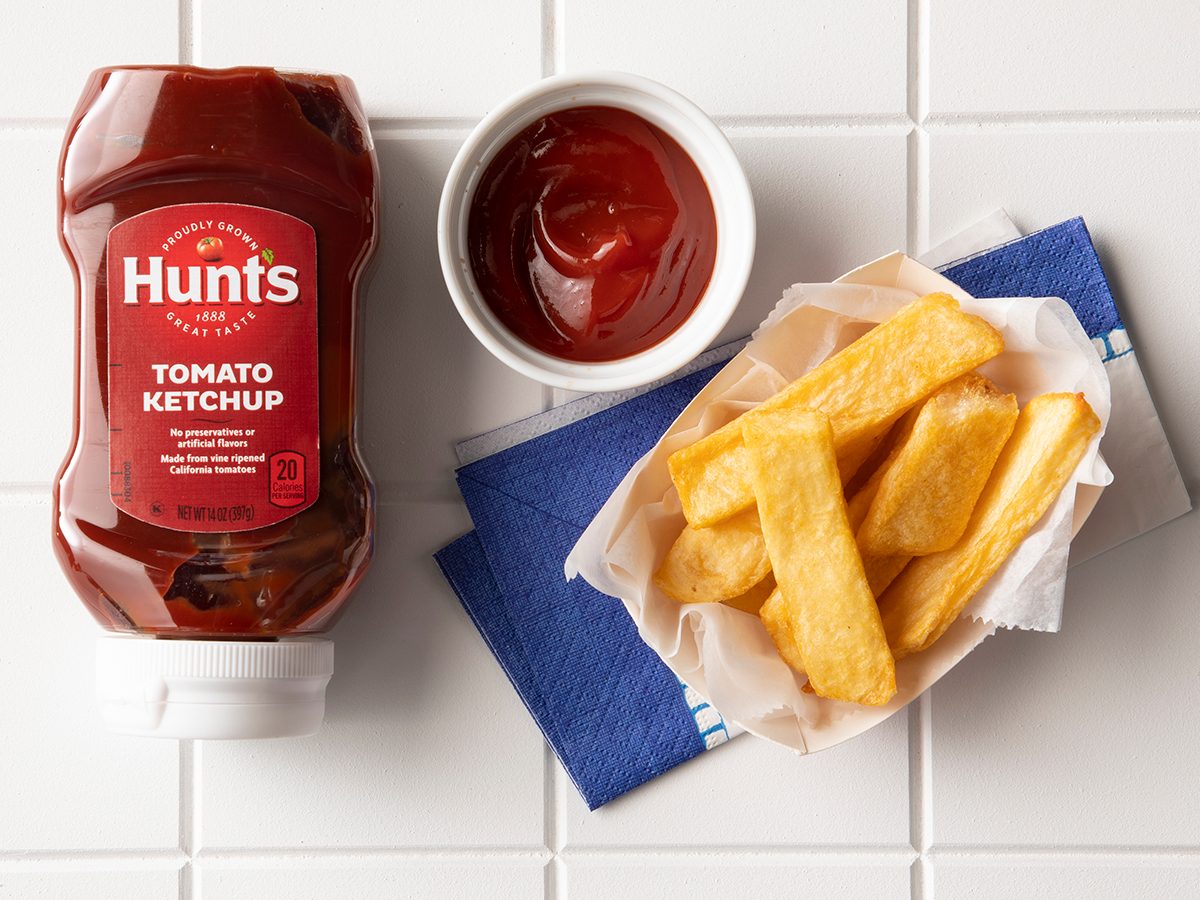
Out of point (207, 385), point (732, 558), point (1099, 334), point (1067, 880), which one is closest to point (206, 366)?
point (207, 385)

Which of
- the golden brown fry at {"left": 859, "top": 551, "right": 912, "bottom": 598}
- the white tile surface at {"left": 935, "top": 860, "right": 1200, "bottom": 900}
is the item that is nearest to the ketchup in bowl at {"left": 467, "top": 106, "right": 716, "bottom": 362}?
the golden brown fry at {"left": 859, "top": 551, "right": 912, "bottom": 598}

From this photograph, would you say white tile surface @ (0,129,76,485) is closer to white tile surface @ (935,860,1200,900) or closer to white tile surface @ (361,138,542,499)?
white tile surface @ (361,138,542,499)

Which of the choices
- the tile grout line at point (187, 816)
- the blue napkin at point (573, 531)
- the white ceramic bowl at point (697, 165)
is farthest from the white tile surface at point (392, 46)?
the tile grout line at point (187, 816)

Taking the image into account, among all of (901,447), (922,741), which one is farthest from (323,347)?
(922,741)

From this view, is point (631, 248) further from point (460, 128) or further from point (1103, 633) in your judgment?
point (1103, 633)

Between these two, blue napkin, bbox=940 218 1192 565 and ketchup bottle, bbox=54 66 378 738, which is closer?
ketchup bottle, bbox=54 66 378 738

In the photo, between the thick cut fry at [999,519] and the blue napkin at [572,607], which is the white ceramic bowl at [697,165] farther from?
the thick cut fry at [999,519]
